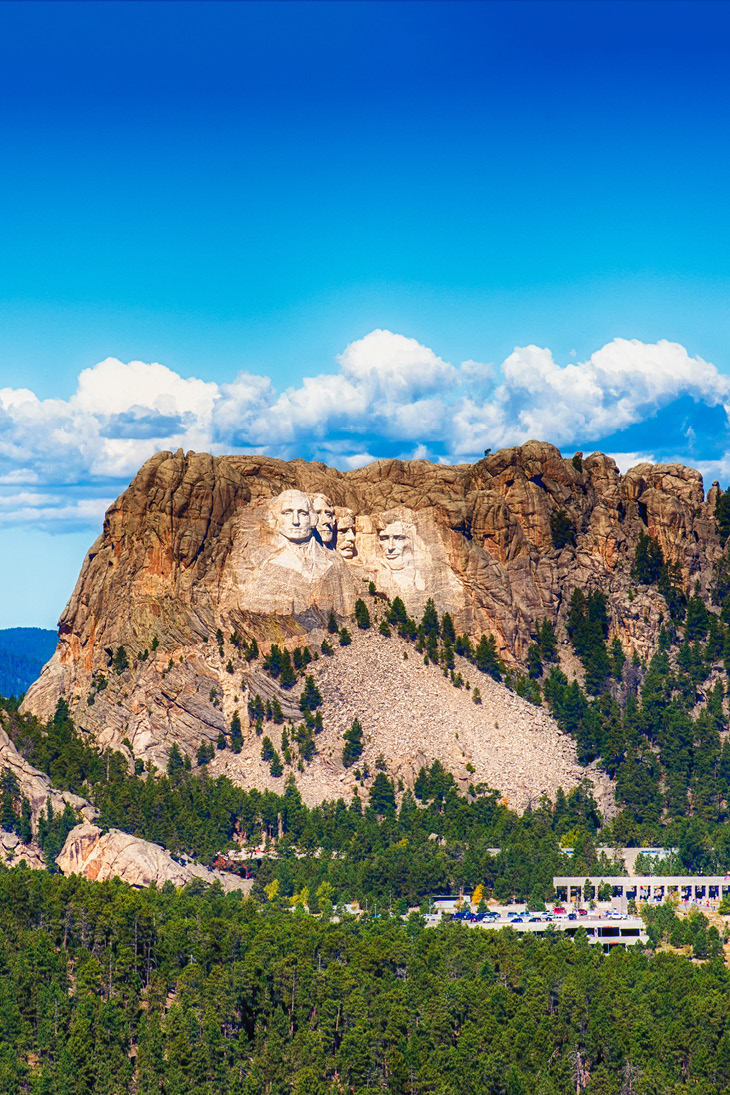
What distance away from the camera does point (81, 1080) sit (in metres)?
135

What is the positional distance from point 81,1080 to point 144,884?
196ft

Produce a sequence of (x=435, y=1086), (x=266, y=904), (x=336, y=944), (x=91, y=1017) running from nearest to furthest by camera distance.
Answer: (x=435, y=1086) < (x=91, y=1017) < (x=336, y=944) < (x=266, y=904)

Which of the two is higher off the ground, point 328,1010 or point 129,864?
point 129,864

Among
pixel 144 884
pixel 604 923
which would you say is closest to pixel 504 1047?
pixel 604 923

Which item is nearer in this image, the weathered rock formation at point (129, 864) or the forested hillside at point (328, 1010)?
the forested hillside at point (328, 1010)

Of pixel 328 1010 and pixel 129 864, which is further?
pixel 129 864

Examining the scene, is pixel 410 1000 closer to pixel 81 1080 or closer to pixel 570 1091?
pixel 570 1091

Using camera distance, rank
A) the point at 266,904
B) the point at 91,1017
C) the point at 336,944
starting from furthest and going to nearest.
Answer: the point at 266,904 < the point at 336,944 < the point at 91,1017

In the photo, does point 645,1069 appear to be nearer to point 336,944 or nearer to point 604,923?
point 336,944

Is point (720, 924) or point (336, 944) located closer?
point (336, 944)

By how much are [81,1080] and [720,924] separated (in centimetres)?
7714

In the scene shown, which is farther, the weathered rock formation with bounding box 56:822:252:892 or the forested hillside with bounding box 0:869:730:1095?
the weathered rock formation with bounding box 56:822:252:892

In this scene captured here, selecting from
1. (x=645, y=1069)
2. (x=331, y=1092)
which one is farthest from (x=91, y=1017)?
(x=645, y=1069)

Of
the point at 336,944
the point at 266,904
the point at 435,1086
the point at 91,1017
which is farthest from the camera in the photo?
the point at 266,904
